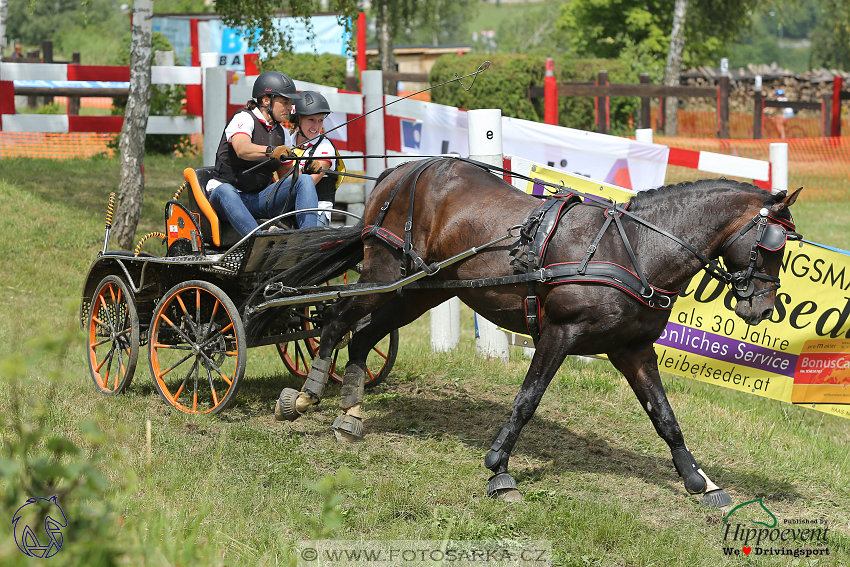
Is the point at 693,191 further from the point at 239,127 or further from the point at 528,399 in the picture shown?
the point at 239,127

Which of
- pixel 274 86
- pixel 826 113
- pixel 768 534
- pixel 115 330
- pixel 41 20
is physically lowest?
pixel 768 534

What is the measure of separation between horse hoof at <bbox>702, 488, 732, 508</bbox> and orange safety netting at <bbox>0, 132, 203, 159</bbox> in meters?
12.8

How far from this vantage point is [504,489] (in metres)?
4.38

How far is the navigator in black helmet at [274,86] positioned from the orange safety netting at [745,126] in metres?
20.9

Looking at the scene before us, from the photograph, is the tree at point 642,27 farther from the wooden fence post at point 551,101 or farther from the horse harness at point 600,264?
the horse harness at point 600,264

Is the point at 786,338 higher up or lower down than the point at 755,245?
lower down

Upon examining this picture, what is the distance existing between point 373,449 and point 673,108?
23089mm

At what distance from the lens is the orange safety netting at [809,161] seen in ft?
52.3

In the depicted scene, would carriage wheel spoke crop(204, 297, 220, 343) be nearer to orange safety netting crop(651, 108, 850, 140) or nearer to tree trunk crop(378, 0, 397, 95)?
orange safety netting crop(651, 108, 850, 140)

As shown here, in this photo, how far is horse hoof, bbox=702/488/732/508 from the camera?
14.5ft

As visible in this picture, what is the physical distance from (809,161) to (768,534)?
15.0 meters

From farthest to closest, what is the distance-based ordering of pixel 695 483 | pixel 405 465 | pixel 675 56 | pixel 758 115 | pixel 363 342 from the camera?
pixel 675 56
pixel 758 115
pixel 363 342
pixel 405 465
pixel 695 483

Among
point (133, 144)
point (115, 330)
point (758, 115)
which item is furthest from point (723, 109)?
point (115, 330)

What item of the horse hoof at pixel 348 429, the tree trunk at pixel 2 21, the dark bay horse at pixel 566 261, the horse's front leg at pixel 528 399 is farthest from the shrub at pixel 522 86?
the horse's front leg at pixel 528 399
